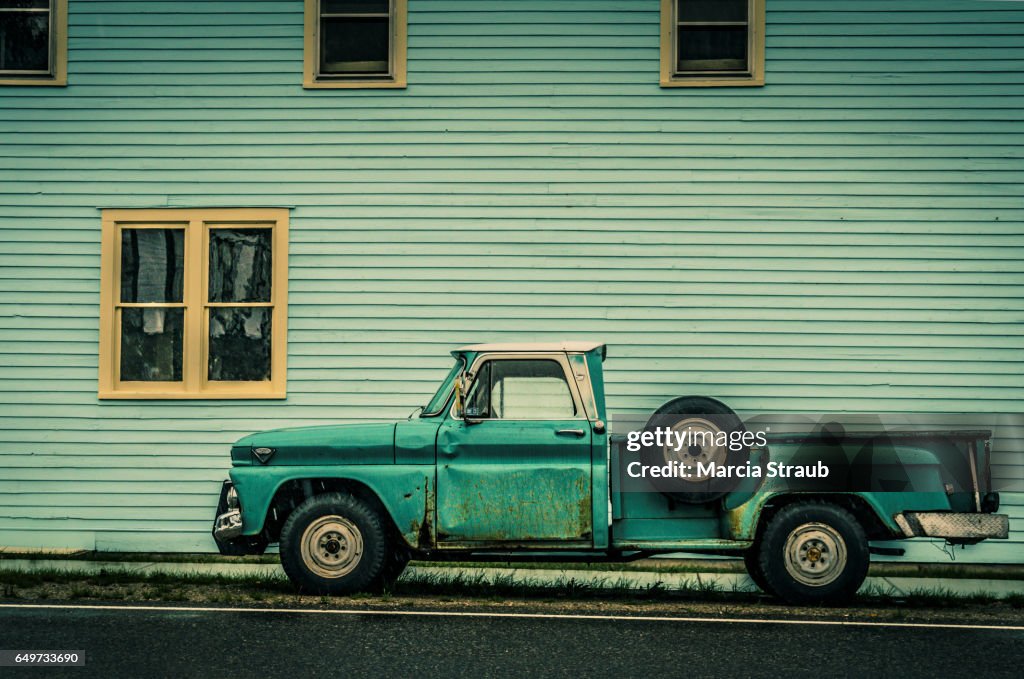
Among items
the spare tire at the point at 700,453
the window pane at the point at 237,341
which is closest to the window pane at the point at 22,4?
the window pane at the point at 237,341

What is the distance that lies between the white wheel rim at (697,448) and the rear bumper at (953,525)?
1.41 meters

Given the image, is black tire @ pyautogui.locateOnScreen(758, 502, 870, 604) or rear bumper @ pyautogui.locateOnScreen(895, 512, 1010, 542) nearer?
rear bumper @ pyautogui.locateOnScreen(895, 512, 1010, 542)

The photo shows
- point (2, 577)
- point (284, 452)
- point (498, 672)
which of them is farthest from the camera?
point (2, 577)

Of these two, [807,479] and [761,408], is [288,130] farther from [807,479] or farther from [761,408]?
[807,479]

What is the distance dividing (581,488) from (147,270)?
19.0 feet

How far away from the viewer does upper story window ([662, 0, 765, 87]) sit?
11742mm

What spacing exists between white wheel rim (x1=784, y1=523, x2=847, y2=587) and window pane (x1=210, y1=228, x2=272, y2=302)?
6074 mm

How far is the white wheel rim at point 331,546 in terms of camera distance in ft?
28.7

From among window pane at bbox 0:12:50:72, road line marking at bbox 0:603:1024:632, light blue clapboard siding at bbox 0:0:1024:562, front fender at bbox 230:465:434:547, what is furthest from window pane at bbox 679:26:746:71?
window pane at bbox 0:12:50:72

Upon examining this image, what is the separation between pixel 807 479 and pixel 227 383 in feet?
20.1

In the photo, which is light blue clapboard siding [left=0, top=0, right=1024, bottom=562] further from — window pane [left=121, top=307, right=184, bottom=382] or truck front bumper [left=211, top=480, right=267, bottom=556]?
truck front bumper [left=211, top=480, right=267, bottom=556]

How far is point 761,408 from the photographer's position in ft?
37.8

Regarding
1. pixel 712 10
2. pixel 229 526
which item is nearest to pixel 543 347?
pixel 229 526

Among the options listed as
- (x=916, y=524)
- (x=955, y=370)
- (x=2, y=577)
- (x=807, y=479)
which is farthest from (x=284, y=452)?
(x=955, y=370)
